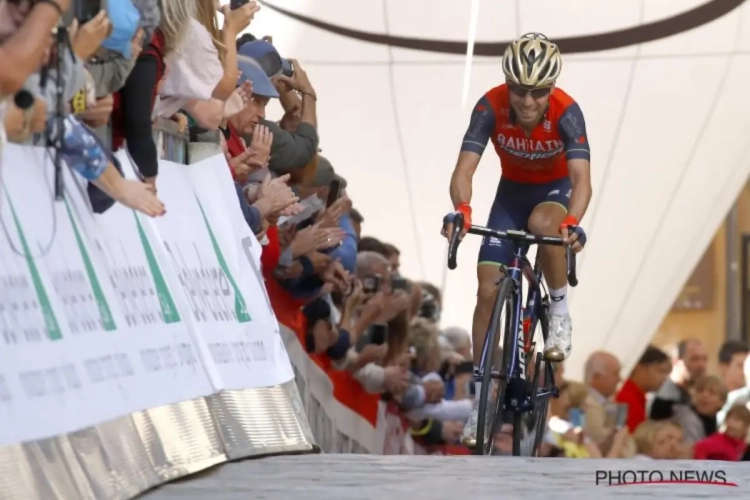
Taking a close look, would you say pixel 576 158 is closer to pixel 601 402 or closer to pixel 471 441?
pixel 471 441

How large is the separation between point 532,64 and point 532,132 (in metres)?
0.50

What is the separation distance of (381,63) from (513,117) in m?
8.17

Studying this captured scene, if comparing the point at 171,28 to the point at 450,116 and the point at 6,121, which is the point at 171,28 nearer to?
the point at 6,121

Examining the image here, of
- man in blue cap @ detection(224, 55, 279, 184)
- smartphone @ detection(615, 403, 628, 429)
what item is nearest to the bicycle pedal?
man in blue cap @ detection(224, 55, 279, 184)

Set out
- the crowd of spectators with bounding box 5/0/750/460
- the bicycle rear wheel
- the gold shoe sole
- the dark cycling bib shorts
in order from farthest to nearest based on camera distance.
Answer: the dark cycling bib shorts, the bicycle rear wheel, the gold shoe sole, the crowd of spectators with bounding box 5/0/750/460

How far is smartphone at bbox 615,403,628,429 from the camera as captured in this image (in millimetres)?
14438

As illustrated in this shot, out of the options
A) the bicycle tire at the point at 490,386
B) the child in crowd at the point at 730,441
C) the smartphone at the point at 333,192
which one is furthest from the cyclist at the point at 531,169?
the child in crowd at the point at 730,441

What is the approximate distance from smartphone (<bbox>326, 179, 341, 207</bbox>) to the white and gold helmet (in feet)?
6.51

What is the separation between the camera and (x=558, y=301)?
1015cm

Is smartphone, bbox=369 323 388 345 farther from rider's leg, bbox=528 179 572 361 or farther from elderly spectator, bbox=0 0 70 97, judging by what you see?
elderly spectator, bbox=0 0 70 97

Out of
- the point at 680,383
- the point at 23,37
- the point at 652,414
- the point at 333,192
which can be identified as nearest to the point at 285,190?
the point at 333,192

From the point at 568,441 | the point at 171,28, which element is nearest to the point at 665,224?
the point at 568,441

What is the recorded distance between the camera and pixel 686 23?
18781 mm

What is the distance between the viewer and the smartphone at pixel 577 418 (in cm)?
1383
